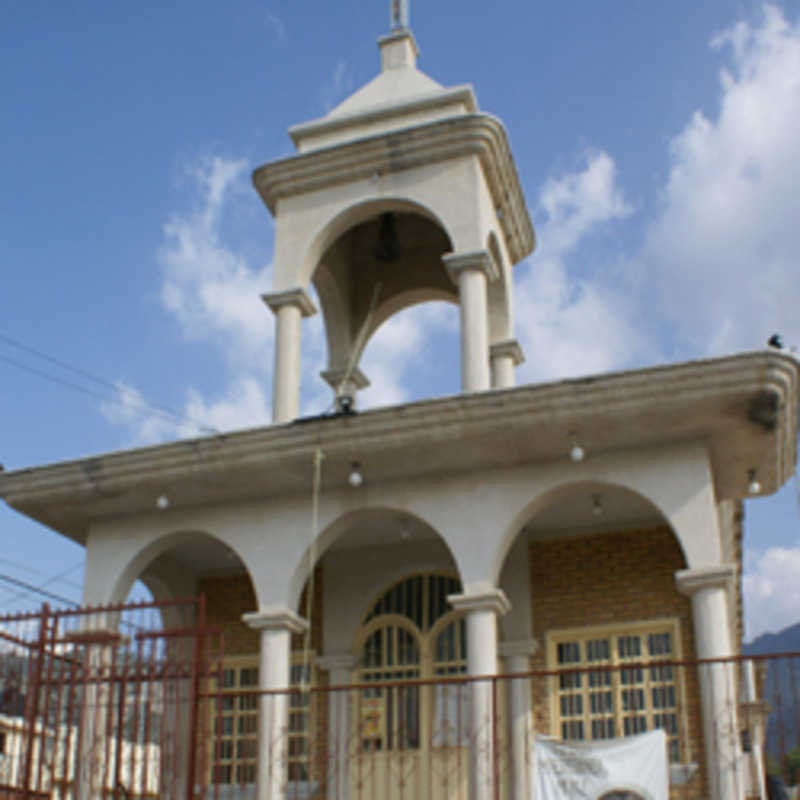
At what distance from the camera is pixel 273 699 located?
1083cm

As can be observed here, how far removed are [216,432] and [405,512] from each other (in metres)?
2.16

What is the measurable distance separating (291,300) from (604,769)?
6679 millimetres

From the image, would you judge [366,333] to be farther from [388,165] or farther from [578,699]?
[578,699]

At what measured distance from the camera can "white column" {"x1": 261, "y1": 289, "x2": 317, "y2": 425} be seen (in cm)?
1265

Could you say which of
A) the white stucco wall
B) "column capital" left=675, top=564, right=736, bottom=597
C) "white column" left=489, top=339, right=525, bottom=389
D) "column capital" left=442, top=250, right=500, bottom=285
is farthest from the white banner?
"white column" left=489, top=339, right=525, bottom=389

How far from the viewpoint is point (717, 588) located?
994cm

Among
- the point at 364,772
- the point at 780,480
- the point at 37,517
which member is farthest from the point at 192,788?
the point at 780,480

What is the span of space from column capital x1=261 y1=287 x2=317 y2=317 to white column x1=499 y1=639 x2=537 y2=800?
461cm

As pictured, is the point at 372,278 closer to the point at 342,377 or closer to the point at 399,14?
the point at 342,377

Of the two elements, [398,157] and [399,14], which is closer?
[398,157]

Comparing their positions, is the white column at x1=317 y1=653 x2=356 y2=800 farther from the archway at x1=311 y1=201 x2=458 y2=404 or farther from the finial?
the finial

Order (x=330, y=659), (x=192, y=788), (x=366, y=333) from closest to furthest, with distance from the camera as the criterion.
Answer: (x=192, y=788)
(x=330, y=659)
(x=366, y=333)

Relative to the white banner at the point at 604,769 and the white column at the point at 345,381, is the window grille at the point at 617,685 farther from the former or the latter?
the white column at the point at 345,381

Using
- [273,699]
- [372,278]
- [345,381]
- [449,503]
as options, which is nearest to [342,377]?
[345,381]
